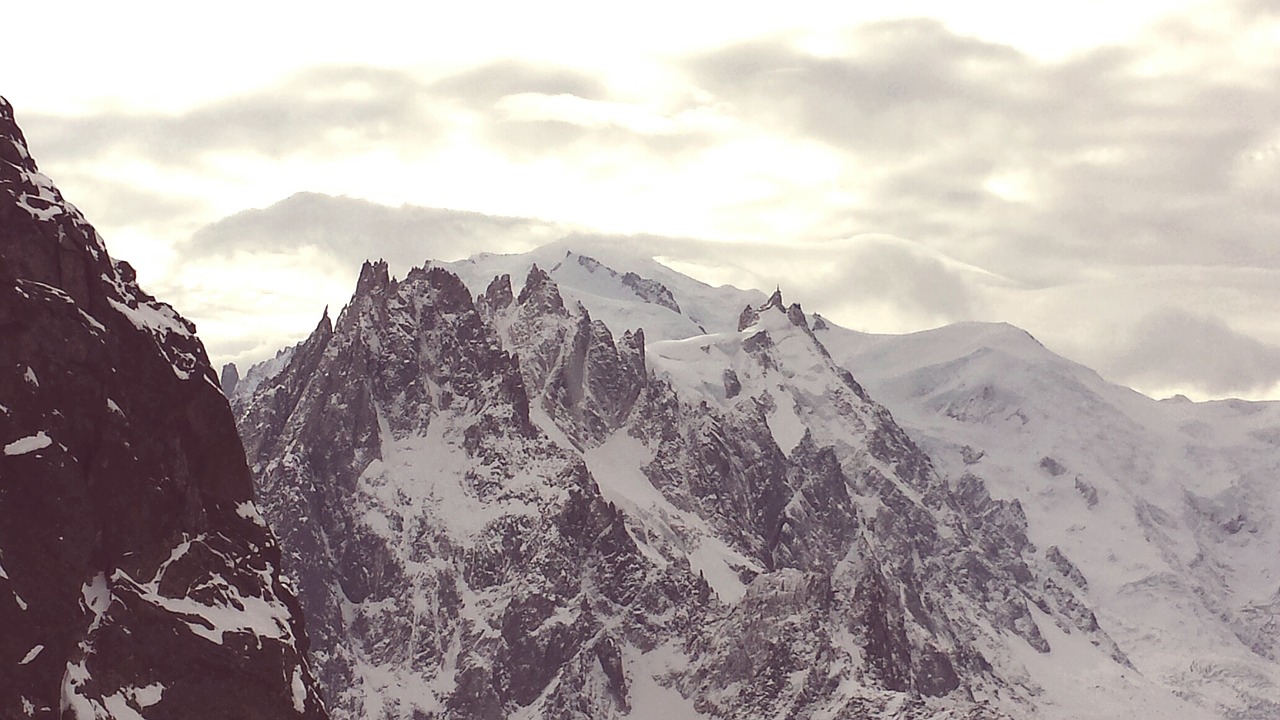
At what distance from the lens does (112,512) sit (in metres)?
105

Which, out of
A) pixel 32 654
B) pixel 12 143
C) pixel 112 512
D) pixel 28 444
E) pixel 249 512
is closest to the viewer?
pixel 32 654

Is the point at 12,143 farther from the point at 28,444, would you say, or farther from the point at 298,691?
the point at 298,691

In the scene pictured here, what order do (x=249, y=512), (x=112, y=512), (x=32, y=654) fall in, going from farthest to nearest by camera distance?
(x=249, y=512) → (x=112, y=512) → (x=32, y=654)

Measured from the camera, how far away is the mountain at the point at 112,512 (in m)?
99.8

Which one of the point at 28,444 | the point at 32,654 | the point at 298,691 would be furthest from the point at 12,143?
the point at 298,691

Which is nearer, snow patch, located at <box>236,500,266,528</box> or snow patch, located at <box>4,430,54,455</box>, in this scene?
snow patch, located at <box>4,430,54,455</box>

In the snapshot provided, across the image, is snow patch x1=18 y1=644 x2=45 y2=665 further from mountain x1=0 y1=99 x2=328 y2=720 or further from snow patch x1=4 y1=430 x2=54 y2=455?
snow patch x1=4 y1=430 x2=54 y2=455

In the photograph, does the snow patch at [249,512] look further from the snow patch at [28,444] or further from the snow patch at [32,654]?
the snow patch at [32,654]

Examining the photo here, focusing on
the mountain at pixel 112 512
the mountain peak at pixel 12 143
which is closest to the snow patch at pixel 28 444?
Answer: the mountain at pixel 112 512

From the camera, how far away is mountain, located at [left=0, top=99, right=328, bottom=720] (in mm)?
99750

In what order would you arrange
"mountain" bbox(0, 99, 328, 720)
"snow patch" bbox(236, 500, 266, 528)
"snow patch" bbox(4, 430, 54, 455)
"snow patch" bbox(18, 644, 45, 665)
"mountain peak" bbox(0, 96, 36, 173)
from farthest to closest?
"snow patch" bbox(236, 500, 266, 528)
"mountain peak" bbox(0, 96, 36, 173)
"snow patch" bbox(4, 430, 54, 455)
"mountain" bbox(0, 99, 328, 720)
"snow patch" bbox(18, 644, 45, 665)

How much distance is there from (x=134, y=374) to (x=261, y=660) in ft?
46.7

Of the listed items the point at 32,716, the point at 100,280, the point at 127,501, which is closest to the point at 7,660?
the point at 32,716

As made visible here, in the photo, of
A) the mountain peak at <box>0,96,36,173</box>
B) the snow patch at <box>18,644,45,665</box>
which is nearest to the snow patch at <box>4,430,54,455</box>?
the snow patch at <box>18,644,45,665</box>
